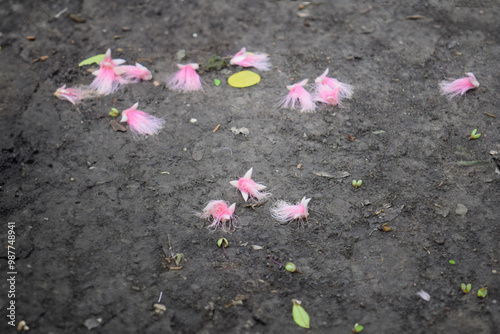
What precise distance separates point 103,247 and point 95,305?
338 millimetres

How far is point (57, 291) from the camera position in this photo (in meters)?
2.21

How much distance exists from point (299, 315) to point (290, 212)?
Result: 0.59 m

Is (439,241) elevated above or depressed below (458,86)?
below

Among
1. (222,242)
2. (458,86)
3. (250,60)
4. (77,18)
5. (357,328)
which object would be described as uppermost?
(77,18)

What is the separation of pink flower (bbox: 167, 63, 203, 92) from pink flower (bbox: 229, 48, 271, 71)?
0.32 metres

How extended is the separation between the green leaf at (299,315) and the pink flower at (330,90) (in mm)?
1484

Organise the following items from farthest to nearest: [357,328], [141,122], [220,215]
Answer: [141,122] → [220,215] → [357,328]

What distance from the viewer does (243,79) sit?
10.8 ft

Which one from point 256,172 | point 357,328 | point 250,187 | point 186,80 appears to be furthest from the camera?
point 186,80

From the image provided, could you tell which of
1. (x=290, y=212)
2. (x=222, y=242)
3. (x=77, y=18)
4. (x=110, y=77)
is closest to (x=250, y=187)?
(x=290, y=212)

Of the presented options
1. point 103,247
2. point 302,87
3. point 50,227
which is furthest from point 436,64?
point 50,227


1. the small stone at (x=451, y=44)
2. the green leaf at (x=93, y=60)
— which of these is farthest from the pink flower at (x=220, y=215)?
the small stone at (x=451, y=44)

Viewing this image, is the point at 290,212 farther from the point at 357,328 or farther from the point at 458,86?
the point at 458,86

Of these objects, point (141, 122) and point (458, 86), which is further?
point (458, 86)
